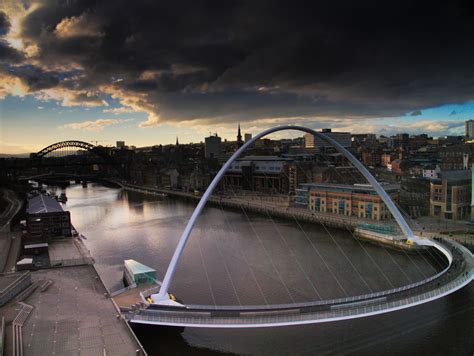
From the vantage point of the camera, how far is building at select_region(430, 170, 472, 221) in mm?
27641

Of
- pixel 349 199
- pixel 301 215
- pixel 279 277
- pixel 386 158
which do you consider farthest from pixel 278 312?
pixel 386 158

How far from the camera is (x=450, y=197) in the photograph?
27938 mm

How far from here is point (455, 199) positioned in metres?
27.6

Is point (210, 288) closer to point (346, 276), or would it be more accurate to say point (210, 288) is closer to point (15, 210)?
point (346, 276)

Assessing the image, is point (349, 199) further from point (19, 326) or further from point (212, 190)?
point (19, 326)

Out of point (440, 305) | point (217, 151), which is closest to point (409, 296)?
point (440, 305)

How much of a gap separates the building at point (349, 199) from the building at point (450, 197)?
306 centimetres

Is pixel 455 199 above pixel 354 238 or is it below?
above

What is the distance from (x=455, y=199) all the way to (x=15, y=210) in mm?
38051

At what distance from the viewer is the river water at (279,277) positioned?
1173 cm

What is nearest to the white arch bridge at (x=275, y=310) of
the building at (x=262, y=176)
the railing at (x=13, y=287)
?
the railing at (x=13, y=287)

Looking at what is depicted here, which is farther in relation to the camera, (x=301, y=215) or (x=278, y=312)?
(x=301, y=215)

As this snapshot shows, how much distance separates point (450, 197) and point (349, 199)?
695 cm

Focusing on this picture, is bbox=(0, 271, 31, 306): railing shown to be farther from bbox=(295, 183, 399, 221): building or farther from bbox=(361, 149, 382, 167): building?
bbox=(361, 149, 382, 167): building
